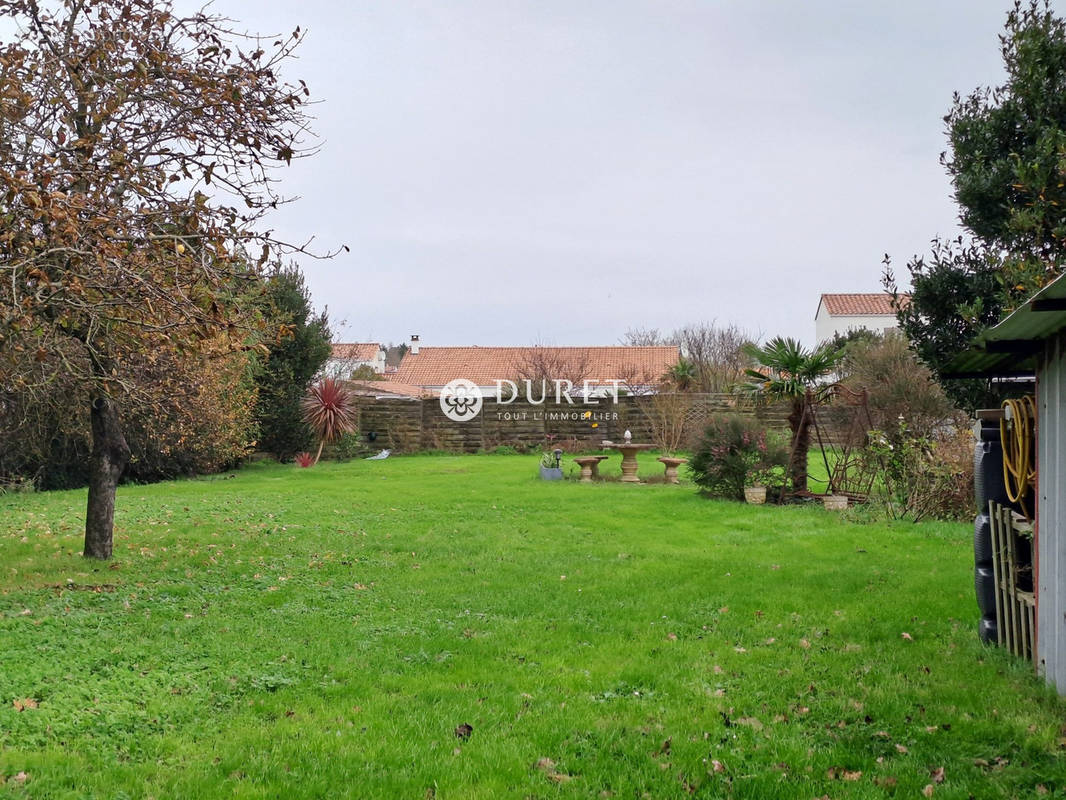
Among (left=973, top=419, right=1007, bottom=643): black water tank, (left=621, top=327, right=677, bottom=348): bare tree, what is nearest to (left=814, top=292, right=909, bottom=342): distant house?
(left=621, top=327, right=677, bottom=348): bare tree

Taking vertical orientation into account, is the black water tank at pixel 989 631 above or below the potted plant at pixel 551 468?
below

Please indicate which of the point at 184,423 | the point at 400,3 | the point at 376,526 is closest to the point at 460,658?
the point at 376,526

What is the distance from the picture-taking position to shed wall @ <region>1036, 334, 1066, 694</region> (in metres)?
3.98

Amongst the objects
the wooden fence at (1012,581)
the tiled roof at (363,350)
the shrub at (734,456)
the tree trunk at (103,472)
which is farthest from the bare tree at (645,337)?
the wooden fence at (1012,581)

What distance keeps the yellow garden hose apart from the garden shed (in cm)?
26

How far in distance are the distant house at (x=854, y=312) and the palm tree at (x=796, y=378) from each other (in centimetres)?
3161

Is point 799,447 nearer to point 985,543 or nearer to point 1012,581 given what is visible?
point 985,543

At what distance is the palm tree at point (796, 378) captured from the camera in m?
12.8

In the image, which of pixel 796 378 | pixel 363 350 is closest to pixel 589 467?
pixel 796 378

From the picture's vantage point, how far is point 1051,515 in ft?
13.6

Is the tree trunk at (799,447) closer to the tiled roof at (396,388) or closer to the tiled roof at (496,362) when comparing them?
the tiled roof at (396,388)

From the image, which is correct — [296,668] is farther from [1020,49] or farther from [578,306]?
[578,306]

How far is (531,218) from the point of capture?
75.9ft

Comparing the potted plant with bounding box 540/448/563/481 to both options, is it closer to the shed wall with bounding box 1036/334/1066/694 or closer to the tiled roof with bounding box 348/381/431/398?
the shed wall with bounding box 1036/334/1066/694
